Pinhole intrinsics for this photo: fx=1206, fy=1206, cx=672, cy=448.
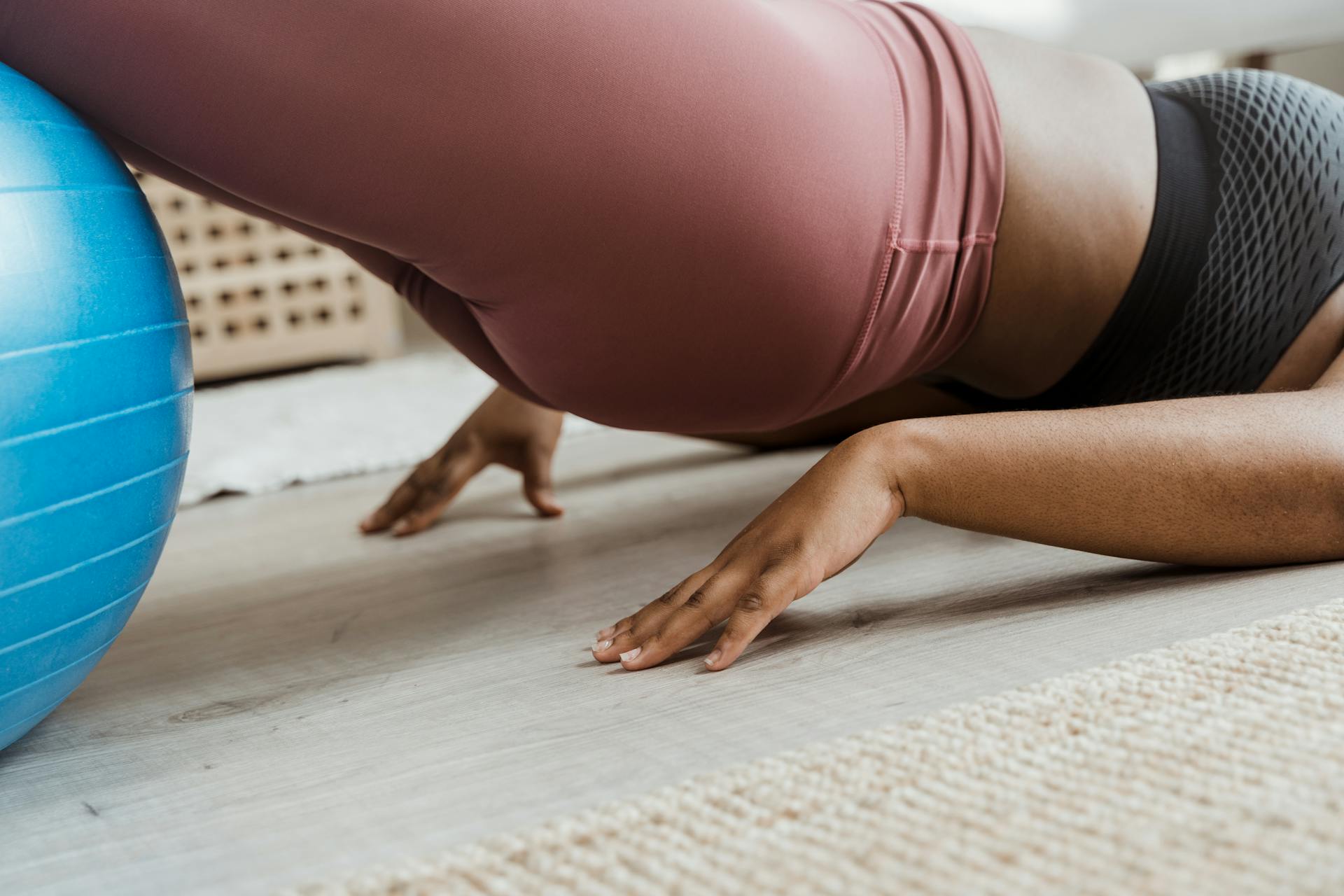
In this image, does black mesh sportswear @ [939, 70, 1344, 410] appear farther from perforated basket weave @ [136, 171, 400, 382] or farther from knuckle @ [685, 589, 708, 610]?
perforated basket weave @ [136, 171, 400, 382]

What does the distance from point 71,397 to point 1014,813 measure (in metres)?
0.52

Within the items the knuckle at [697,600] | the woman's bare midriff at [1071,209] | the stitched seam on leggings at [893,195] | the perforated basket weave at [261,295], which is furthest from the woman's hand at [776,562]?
the perforated basket weave at [261,295]

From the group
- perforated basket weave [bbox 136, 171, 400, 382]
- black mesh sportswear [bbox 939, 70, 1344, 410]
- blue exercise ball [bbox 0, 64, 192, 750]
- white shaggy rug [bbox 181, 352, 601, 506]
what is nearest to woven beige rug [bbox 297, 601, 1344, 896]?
blue exercise ball [bbox 0, 64, 192, 750]

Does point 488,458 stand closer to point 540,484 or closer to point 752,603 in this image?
point 540,484

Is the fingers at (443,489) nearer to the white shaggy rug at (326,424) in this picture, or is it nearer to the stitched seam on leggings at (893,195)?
the white shaggy rug at (326,424)

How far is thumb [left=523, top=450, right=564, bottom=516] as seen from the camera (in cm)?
134

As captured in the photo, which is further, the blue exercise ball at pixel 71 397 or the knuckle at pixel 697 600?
the knuckle at pixel 697 600

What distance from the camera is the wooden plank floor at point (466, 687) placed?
61cm

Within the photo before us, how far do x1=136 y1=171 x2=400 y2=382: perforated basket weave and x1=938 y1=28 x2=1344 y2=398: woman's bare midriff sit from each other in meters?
2.16

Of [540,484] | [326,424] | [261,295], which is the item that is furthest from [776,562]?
[261,295]

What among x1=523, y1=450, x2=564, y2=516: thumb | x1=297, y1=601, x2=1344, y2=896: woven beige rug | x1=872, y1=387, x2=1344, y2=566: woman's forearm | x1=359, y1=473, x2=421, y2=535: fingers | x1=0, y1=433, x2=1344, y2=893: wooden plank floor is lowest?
x1=359, y1=473, x2=421, y2=535: fingers

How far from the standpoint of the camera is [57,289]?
645 mm

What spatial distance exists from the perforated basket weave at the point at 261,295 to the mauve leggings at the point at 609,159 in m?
2.13

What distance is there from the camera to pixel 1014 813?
1.77 ft
